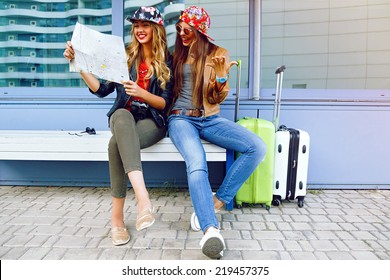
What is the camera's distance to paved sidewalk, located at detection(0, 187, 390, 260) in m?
2.00

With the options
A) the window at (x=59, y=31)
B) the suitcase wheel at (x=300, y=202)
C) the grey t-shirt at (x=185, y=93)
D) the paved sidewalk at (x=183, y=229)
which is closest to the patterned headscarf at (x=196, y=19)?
the grey t-shirt at (x=185, y=93)

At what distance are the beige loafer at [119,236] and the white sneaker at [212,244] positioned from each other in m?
0.59

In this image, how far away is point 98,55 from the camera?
213 centimetres

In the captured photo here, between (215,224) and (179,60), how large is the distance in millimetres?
1338

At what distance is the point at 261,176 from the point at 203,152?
0.80 metres

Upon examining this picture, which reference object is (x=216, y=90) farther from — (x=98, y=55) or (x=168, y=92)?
(x=98, y=55)

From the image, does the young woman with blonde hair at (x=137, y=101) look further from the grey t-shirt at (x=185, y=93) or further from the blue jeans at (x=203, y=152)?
the blue jeans at (x=203, y=152)

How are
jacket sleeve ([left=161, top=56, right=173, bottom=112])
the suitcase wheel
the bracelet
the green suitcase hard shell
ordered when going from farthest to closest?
the suitcase wheel, the green suitcase hard shell, jacket sleeve ([left=161, top=56, right=173, bottom=112]), the bracelet

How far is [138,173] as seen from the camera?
6.67ft

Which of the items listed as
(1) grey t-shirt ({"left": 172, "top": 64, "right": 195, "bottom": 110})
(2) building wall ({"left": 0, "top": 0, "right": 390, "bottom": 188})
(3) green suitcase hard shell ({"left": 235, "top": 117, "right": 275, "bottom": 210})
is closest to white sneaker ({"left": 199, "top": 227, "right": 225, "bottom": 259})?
(3) green suitcase hard shell ({"left": 235, "top": 117, "right": 275, "bottom": 210})

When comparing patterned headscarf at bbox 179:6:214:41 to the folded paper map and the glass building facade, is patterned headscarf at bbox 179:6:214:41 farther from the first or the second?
the glass building facade

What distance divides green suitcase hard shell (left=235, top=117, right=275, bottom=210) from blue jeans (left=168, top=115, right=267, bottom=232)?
31 centimetres

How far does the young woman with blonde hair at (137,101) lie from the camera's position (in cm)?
212
